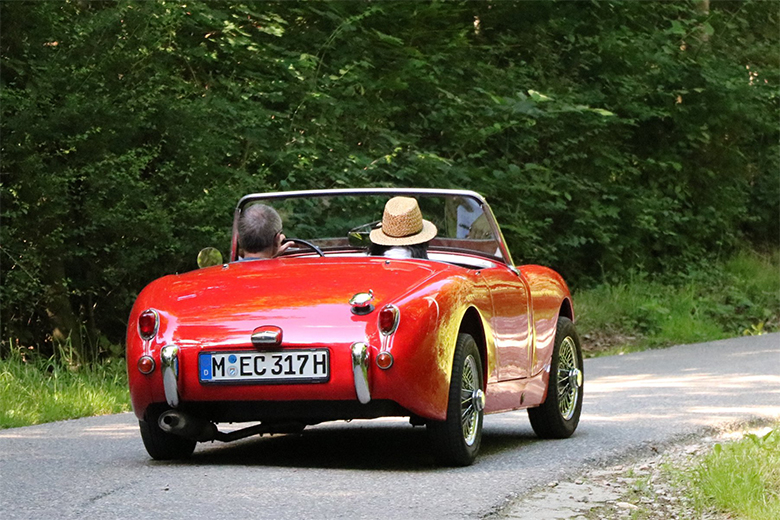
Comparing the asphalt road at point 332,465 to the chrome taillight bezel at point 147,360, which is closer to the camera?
the asphalt road at point 332,465

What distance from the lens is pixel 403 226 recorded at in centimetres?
718

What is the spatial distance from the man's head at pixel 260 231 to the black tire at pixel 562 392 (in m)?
1.83

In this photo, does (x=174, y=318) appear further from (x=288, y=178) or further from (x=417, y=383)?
(x=288, y=178)

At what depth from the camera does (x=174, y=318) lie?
6.20 meters

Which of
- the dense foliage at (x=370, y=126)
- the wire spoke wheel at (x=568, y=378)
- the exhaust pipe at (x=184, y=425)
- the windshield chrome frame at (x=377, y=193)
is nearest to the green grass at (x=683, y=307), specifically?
the dense foliage at (x=370, y=126)

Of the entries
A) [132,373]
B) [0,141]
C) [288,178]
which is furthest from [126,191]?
[132,373]

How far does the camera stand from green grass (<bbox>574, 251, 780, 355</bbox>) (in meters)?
17.7

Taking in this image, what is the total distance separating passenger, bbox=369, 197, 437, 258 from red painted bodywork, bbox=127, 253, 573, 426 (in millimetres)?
355

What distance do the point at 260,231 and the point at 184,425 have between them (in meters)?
1.49

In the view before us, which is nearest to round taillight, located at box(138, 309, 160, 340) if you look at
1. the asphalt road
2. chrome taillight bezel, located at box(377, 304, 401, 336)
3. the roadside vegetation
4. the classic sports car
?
the classic sports car

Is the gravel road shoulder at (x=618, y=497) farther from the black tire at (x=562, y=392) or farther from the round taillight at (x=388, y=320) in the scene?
the round taillight at (x=388, y=320)

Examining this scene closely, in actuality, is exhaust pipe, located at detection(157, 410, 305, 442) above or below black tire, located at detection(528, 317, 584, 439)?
above

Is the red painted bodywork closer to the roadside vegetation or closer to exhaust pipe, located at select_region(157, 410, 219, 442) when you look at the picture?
exhaust pipe, located at select_region(157, 410, 219, 442)

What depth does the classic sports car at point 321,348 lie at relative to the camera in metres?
5.93
